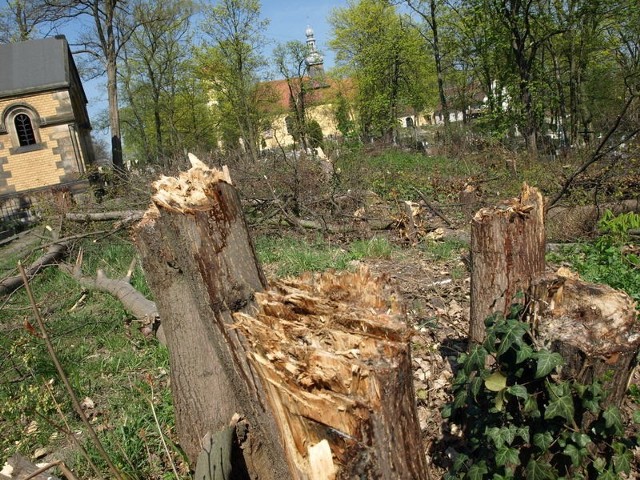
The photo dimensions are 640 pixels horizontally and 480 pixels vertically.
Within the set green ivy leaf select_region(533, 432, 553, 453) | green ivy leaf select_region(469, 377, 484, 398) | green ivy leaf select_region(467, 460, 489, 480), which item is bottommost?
green ivy leaf select_region(467, 460, 489, 480)

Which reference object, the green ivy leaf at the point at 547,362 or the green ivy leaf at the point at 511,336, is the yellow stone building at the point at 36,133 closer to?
the green ivy leaf at the point at 511,336

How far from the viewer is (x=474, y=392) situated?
7.98 feet

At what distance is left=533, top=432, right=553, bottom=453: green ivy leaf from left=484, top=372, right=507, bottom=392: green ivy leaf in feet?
0.92

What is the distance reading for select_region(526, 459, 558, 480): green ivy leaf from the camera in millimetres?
2316

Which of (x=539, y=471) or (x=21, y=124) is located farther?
(x=21, y=124)

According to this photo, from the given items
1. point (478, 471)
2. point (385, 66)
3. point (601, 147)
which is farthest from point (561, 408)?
point (385, 66)

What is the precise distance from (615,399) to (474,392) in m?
0.70

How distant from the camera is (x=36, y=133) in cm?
2053

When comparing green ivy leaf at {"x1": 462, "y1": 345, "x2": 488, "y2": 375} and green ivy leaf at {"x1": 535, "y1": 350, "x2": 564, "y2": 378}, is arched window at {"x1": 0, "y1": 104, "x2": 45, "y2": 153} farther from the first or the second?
green ivy leaf at {"x1": 535, "y1": 350, "x2": 564, "y2": 378}

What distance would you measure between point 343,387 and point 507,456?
1.43m

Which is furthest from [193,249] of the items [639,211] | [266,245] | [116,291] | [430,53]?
[430,53]

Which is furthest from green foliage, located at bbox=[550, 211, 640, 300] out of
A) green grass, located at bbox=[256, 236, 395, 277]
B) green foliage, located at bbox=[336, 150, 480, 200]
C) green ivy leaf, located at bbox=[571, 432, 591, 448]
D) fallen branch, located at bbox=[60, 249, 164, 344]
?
green foliage, located at bbox=[336, 150, 480, 200]

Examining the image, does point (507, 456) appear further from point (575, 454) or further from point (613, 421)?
point (613, 421)

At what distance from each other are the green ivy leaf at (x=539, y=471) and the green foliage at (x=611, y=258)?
279 centimetres
